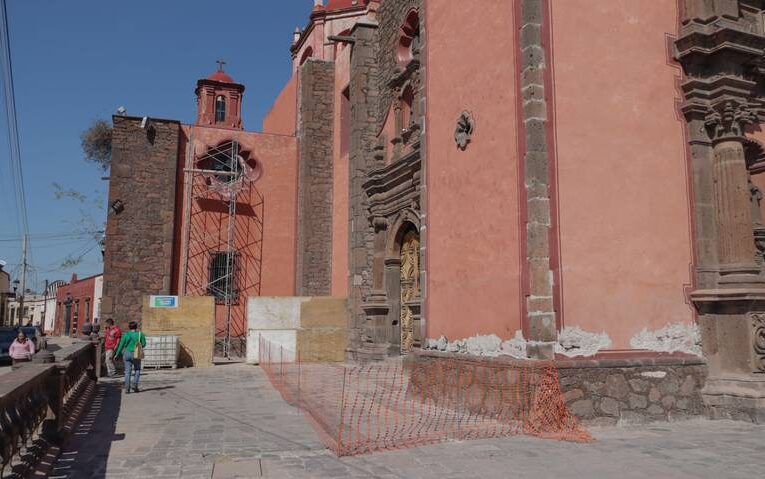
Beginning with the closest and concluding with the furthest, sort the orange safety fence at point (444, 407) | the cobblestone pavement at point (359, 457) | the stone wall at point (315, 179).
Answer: the cobblestone pavement at point (359, 457) → the orange safety fence at point (444, 407) → the stone wall at point (315, 179)

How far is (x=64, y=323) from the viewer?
45062mm

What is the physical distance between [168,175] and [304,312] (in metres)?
6.36

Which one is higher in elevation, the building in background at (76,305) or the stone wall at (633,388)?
the building in background at (76,305)

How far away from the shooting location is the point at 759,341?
790 centimetres

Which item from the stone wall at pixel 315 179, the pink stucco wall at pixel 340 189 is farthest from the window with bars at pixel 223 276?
the pink stucco wall at pixel 340 189

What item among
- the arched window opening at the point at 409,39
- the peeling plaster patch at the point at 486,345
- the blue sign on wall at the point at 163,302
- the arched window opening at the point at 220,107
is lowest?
the peeling plaster patch at the point at 486,345

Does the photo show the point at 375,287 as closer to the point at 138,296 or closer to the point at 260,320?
the point at 260,320

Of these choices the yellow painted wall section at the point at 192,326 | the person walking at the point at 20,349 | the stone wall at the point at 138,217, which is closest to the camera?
the person walking at the point at 20,349

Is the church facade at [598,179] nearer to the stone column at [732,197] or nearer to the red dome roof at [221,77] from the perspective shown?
the stone column at [732,197]

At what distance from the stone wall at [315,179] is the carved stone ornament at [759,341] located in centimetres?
1335

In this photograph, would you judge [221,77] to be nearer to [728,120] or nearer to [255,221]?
[255,221]

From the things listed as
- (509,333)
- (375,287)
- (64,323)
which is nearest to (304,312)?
(375,287)

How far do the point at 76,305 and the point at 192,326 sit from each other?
89.7 ft

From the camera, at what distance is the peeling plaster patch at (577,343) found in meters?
7.41
